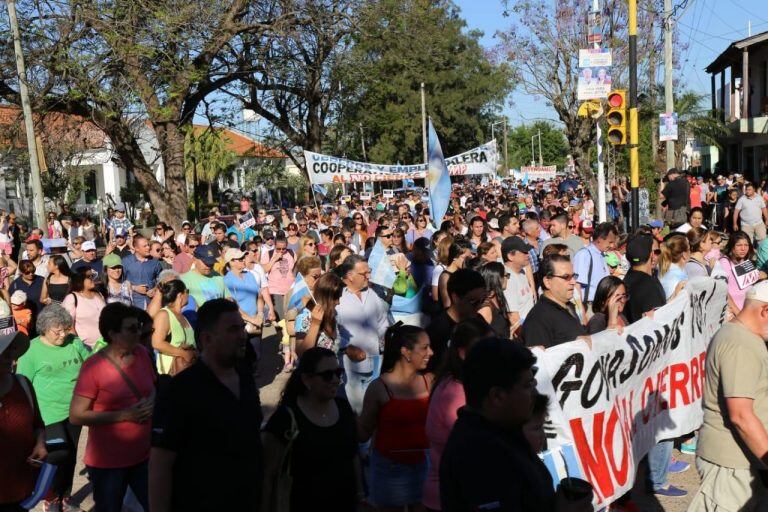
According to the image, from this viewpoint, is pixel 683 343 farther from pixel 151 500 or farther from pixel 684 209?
pixel 684 209

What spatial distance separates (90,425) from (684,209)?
47.2 ft

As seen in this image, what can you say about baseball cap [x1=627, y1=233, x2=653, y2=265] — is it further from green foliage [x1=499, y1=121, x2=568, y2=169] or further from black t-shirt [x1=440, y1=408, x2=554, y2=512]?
green foliage [x1=499, y1=121, x2=568, y2=169]

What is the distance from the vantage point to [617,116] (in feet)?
46.9

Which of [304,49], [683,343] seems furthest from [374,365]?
[304,49]

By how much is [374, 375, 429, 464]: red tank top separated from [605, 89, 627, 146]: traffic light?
1060cm

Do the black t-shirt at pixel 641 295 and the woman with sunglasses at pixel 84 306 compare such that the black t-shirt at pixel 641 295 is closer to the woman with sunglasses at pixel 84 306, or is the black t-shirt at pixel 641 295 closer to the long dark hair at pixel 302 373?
the long dark hair at pixel 302 373

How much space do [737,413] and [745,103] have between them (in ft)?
112

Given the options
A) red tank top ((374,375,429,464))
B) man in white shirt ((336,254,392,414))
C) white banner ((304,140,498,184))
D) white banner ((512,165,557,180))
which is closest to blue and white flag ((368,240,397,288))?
man in white shirt ((336,254,392,414))

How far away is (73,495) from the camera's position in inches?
271

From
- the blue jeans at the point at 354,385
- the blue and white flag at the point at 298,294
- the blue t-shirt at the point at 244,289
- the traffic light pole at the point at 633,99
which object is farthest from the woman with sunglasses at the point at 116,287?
the traffic light pole at the point at 633,99

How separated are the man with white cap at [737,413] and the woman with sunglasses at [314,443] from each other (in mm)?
1868

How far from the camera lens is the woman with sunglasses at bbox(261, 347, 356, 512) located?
12.8 feet

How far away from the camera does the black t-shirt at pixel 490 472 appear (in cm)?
282

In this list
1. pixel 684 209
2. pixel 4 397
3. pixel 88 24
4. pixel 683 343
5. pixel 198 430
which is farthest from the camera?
pixel 88 24
